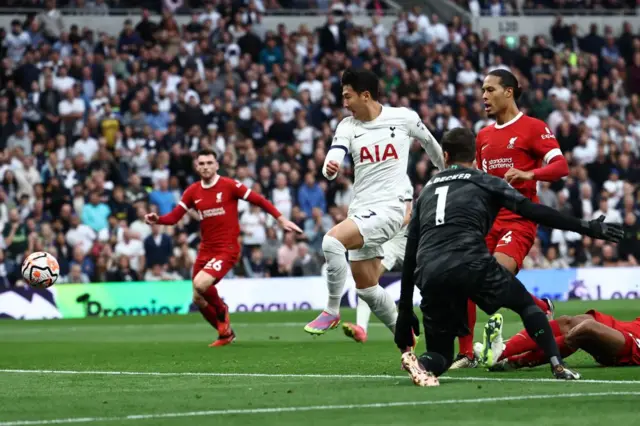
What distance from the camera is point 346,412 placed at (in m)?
7.75

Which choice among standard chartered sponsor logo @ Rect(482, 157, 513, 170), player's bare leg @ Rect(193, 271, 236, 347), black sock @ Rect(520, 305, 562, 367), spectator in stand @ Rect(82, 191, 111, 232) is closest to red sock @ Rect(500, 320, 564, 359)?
black sock @ Rect(520, 305, 562, 367)

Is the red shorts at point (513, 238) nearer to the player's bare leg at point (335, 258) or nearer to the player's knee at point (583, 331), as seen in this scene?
the player's knee at point (583, 331)

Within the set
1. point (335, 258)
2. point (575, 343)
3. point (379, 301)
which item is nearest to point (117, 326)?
point (335, 258)

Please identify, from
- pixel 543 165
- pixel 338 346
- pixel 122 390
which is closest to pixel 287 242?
pixel 338 346

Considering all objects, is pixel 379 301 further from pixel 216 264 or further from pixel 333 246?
pixel 216 264

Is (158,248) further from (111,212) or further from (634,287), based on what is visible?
(634,287)

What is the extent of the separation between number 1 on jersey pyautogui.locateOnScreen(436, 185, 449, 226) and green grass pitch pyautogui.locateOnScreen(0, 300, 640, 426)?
1187 mm

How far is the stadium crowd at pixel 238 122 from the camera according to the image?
81.7ft

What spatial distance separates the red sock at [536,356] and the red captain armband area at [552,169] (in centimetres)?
137

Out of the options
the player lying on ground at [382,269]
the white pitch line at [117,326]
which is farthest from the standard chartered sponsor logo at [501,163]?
the white pitch line at [117,326]

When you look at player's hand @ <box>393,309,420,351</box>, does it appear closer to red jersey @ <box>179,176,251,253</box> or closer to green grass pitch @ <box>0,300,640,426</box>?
green grass pitch @ <box>0,300,640,426</box>

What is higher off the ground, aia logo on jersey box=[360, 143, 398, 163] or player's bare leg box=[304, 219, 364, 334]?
aia logo on jersey box=[360, 143, 398, 163]

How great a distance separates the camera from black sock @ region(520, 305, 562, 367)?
30.4 ft

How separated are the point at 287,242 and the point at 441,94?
719 centimetres
